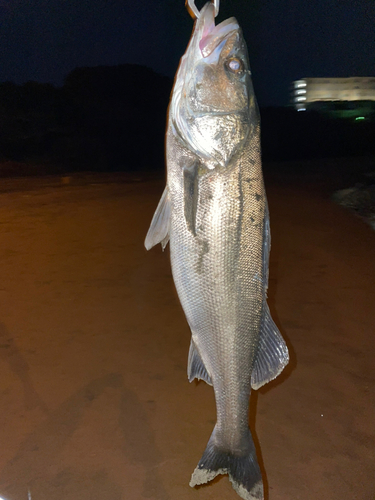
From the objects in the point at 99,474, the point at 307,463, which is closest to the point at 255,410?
the point at 307,463

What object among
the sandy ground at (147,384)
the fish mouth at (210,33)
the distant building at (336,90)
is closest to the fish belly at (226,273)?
the fish mouth at (210,33)

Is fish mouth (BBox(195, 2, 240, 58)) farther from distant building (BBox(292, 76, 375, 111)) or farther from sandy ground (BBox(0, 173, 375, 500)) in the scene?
distant building (BBox(292, 76, 375, 111))

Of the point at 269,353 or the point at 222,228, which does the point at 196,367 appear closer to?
the point at 269,353

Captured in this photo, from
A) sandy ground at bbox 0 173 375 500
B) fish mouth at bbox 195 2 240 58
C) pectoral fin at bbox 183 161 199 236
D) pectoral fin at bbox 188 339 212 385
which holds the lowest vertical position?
sandy ground at bbox 0 173 375 500

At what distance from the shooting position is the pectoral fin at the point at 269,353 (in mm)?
1858

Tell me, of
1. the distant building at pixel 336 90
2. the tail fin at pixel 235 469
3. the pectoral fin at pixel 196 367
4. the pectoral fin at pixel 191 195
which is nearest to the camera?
the pectoral fin at pixel 191 195

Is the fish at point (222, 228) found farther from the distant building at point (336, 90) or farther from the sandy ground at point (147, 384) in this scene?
the distant building at point (336, 90)

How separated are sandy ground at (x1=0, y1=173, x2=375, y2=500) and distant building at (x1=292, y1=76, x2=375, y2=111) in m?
52.1

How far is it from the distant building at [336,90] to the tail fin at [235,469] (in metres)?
56.9

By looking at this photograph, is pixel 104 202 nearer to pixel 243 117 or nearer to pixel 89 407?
pixel 89 407

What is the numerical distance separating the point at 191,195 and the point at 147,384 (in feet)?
9.06

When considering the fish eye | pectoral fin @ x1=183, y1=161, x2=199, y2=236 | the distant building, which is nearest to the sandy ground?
pectoral fin @ x1=183, y1=161, x2=199, y2=236

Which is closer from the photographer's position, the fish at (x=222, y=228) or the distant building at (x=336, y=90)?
the fish at (x=222, y=228)

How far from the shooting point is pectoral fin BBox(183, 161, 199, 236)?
171 centimetres
